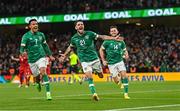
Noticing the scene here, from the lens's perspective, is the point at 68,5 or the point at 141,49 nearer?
the point at 141,49

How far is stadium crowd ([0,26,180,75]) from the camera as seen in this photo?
44.5m

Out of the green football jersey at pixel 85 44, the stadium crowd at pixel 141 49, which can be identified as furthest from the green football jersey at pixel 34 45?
the stadium crowd at pixel 141 49

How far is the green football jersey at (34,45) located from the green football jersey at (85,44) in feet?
3.49

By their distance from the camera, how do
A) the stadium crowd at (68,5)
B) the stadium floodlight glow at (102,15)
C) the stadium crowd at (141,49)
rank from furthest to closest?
1. the stadium crowd at (68,5)
2. the stadium floodlight glow at (102,15)
3. the stadium crowd at (141,49)

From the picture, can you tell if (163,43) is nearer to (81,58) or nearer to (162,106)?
(81,58)

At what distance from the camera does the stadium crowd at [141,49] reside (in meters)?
44.5

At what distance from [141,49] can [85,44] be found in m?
29.7

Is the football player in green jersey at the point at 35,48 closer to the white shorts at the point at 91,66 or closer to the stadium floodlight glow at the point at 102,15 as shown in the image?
the white shorts at the point at 91,66

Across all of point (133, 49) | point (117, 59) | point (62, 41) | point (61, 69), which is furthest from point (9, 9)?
point (117, 59)

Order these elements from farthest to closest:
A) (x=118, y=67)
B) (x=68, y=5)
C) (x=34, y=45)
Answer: (x=68, y=5) < (x=118, y=67) < (x=34, y=45)

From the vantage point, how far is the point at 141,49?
157 ft

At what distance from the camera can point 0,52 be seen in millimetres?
54406

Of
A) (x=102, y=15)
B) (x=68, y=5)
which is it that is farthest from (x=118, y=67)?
(x=68, y=5)

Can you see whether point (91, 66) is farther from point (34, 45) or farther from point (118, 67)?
point (34, 45)
